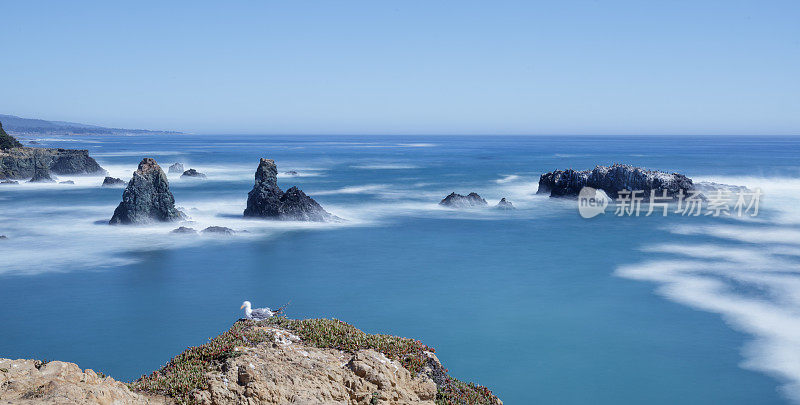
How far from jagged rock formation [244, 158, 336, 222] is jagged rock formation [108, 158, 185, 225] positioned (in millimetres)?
4892

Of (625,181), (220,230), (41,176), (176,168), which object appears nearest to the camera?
(220,230)

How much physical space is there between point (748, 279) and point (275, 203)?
24271 millimetres

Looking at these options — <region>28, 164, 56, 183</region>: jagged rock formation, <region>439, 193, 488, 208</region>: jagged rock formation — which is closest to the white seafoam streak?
<region>439, 193, 488, 208</region>: jagged rock formation

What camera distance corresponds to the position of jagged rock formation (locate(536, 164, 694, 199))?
1747 inches

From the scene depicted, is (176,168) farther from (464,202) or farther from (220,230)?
(220,230)

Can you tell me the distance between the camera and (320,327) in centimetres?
1055

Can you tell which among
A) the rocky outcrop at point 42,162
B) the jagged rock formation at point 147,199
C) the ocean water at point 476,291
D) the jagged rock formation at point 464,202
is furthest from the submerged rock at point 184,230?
the rocky outcrop at point 42,162

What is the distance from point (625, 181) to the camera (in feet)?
148

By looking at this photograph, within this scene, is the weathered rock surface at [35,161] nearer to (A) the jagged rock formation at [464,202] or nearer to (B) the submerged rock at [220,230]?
(B) the submerged rock at [220,230]

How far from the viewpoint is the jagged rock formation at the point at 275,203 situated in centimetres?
3475

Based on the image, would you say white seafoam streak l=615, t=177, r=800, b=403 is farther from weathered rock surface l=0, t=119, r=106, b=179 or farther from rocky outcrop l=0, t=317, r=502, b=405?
weathered rock surface l=0, t=119, r=106, b=179

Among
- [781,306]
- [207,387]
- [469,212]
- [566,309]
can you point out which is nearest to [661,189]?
[469,212]

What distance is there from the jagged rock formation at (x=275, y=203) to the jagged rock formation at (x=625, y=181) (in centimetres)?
2089

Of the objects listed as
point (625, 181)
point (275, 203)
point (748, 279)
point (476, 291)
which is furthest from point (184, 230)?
point (625, 181)
